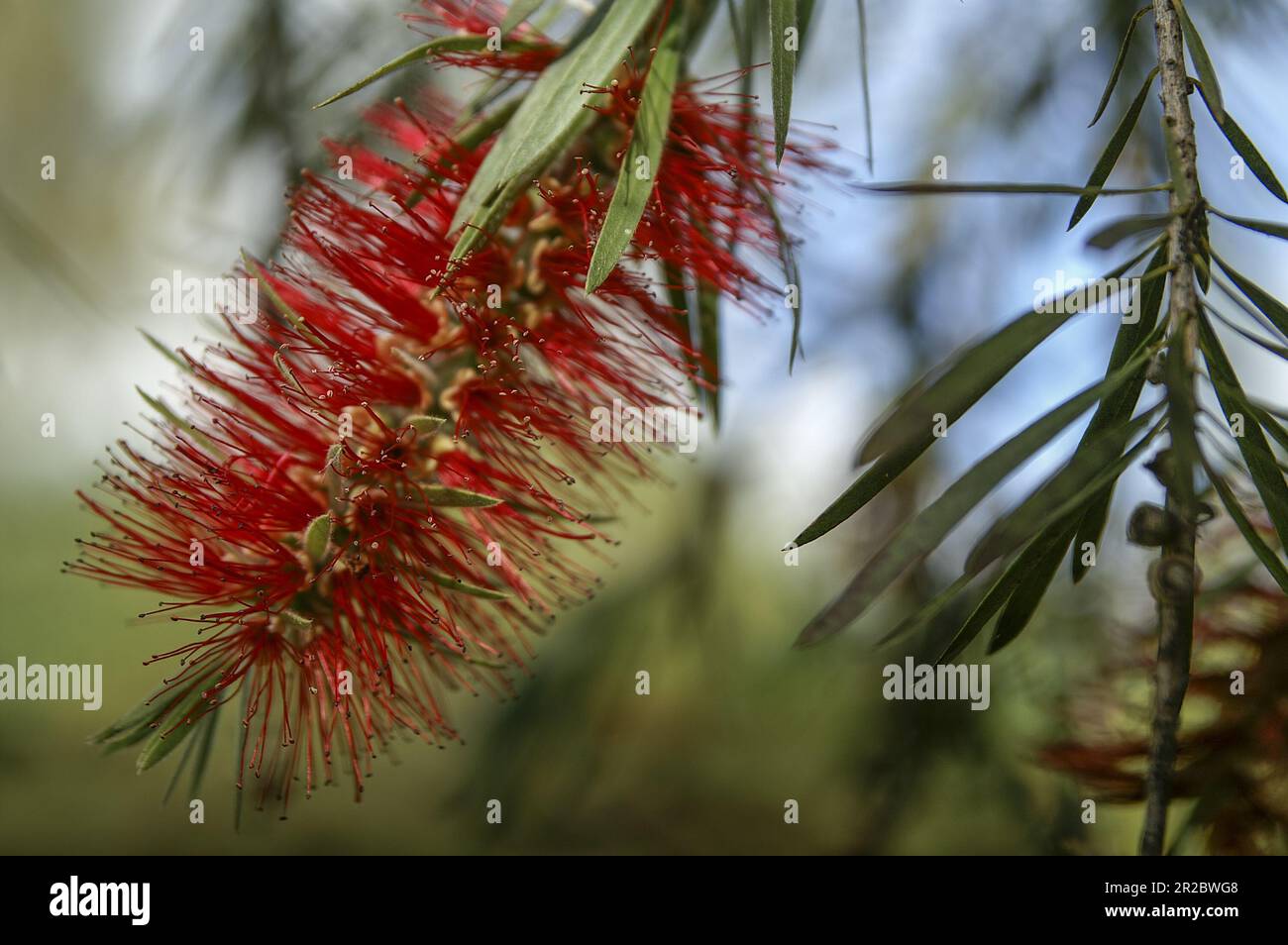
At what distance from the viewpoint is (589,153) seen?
434 mm

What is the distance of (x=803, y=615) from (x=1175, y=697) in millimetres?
870

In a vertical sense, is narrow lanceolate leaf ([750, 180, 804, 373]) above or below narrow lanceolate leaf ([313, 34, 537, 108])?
below

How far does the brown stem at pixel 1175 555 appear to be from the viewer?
0.28 m

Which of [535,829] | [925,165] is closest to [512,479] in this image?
[925,165]

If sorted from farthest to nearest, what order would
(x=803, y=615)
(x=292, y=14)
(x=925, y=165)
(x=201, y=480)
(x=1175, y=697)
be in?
(x=803, y=615)
(x=925, y=165)
(x=292, y=14)
(x=201, y=480)
(x=1175, y=697)

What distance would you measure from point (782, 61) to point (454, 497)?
0.20m

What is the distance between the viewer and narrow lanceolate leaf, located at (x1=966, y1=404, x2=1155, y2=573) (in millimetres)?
263

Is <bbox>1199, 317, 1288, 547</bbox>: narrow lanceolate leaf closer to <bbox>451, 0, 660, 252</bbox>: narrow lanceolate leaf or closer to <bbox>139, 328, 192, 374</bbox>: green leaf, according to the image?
<bbox>451, 0, 660, 252</bbox>: narrow lanceolate leaf

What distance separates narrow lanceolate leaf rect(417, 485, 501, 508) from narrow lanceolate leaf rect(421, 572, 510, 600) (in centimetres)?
3

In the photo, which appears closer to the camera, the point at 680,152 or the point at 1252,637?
the point at 680,152

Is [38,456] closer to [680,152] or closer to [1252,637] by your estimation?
[680,152]
